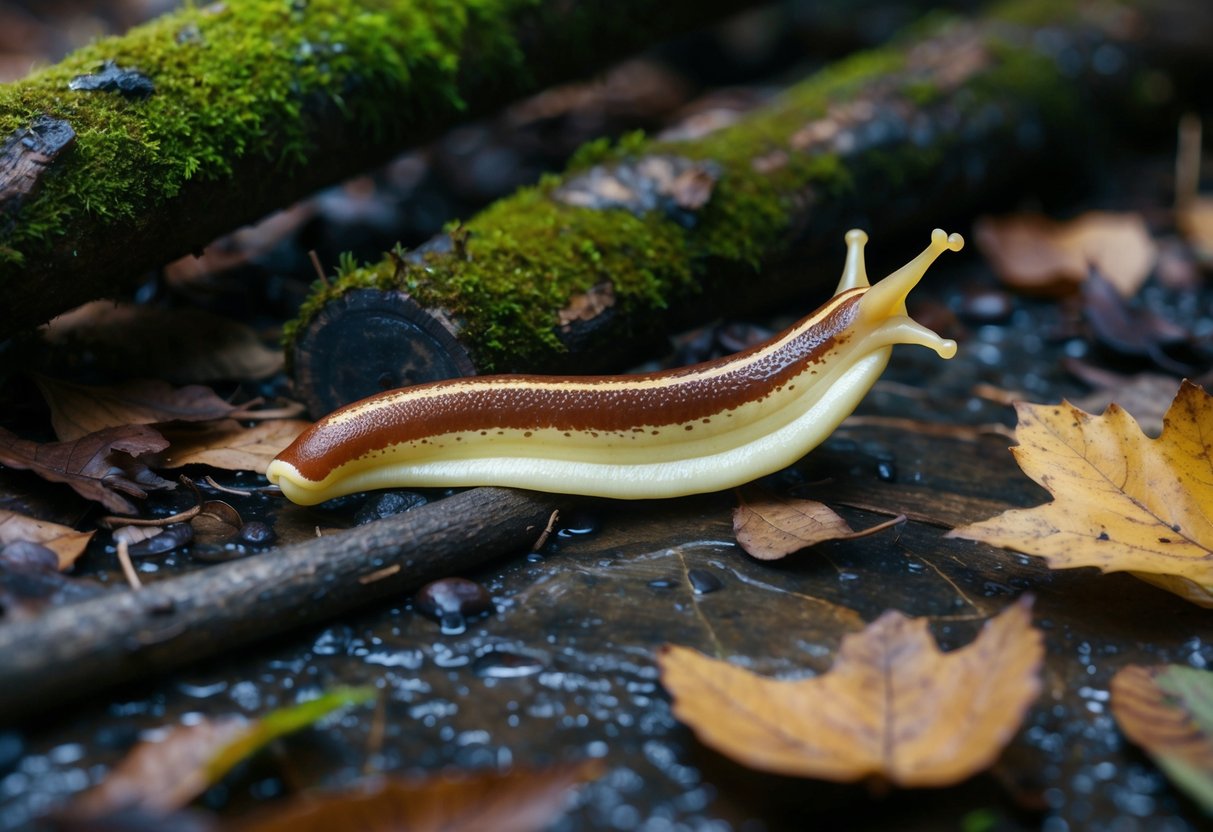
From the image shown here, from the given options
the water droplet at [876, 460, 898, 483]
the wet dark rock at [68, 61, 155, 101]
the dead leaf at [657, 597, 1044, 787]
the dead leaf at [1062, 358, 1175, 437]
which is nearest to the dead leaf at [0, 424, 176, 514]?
the wet dark rock at [68, 61, 155, 101]

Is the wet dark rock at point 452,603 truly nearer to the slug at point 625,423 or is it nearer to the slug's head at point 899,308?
the slug at point 625,423

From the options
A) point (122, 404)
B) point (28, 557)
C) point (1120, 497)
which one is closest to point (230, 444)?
point (122, 404)

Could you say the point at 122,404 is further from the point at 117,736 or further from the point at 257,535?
the point at 117,736

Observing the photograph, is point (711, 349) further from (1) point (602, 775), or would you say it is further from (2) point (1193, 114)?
(2) point (1193, 114)

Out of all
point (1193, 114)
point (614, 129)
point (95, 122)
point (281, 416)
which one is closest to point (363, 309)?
point (281, 416)

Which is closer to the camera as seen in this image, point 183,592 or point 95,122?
point 183,592

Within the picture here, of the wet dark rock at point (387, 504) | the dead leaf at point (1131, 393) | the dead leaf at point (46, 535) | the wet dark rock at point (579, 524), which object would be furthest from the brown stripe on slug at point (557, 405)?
the dead leaf at point (1131, 393)
